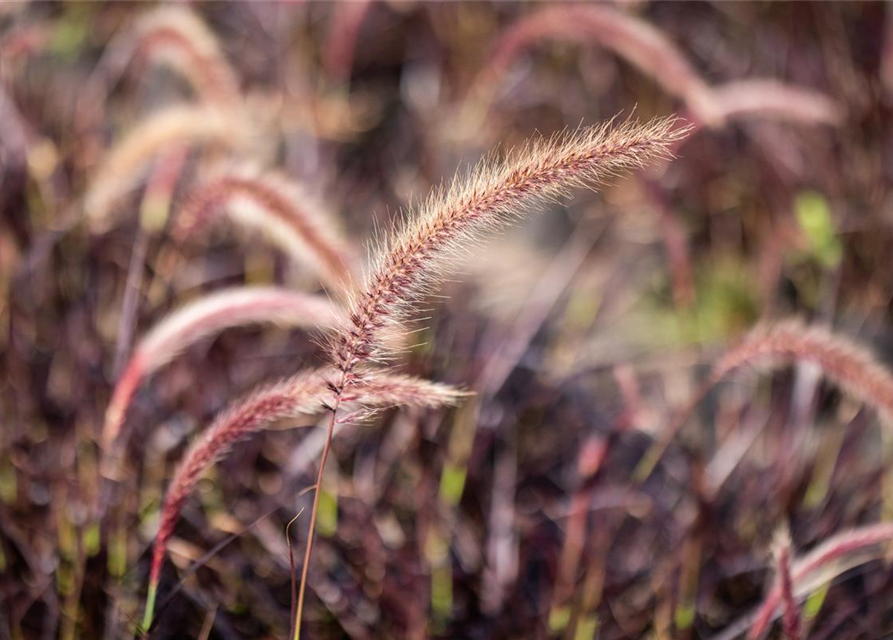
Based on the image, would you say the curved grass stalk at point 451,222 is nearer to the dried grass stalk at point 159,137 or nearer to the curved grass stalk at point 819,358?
the curved grass stalk at point 819,358

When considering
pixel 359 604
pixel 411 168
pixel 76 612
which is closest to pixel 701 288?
pixel 411 168

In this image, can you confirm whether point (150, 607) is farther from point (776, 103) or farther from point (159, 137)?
point (776, 103)

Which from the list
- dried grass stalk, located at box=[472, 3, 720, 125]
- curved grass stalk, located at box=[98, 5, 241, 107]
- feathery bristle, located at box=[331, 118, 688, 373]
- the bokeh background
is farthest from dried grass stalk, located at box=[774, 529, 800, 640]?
curved grass stalk, located at box=[98, 5, 241, 107]

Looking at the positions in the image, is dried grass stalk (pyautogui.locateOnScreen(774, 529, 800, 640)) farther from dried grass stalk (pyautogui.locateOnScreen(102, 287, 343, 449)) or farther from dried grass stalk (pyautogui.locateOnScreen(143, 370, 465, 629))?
dried grass stalk (pyautogui.locateOnScreen(102, 287, 343, 449))

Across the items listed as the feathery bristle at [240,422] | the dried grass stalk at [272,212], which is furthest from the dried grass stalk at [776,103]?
the feathery bristle at [240,422]

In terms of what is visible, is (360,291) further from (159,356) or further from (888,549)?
(888,549)

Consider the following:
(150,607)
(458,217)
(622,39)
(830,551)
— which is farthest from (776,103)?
(150,607)
